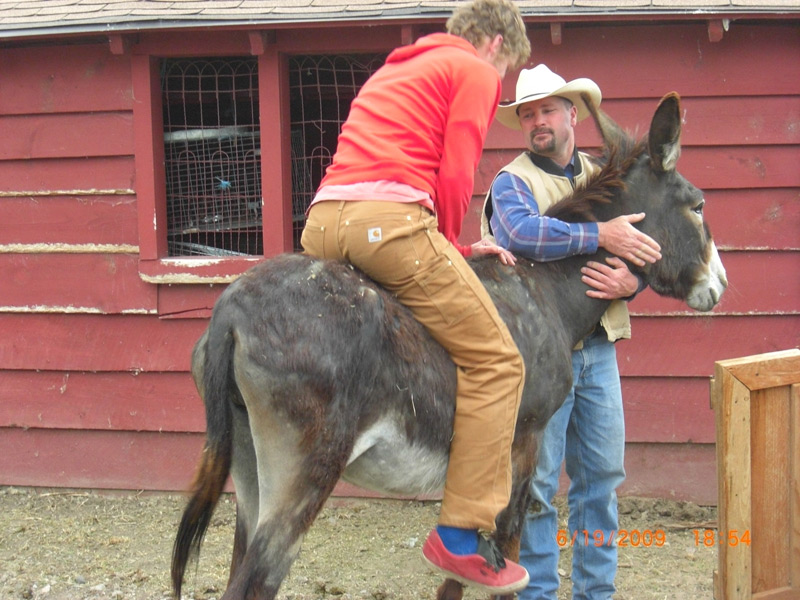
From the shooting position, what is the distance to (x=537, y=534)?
372 cm

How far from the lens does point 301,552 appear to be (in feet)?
16.4

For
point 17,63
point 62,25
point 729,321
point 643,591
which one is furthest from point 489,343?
point 17,63

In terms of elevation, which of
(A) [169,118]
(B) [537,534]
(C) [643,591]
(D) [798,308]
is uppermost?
(A) [169,118]

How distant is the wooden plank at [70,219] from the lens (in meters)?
5.46

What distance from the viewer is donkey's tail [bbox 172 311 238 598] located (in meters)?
2.67

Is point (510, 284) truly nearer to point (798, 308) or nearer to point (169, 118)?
point (798, 308)

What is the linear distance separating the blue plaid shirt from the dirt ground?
81.6 inches

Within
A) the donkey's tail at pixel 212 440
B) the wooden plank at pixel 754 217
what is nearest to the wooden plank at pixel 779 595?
the wooden plank at pixel 754 217

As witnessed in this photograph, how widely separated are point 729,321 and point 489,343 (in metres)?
2.90

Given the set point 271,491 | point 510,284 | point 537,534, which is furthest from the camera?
point 537,534

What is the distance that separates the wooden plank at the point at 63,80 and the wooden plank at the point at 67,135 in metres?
0.06

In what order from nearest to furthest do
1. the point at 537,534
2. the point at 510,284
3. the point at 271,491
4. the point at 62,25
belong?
the point at 271,491 → the point at 510,284 → the point at 537,534 → the point at 62,25

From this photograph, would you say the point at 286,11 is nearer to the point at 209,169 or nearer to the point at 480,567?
the point at 209,169

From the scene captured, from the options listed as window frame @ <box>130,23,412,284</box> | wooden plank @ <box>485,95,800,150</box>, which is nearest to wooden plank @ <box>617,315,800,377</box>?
wooden plank @ <box>485,95,800,150</box>
